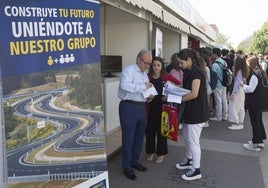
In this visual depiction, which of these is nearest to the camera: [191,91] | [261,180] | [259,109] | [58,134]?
[58,134]

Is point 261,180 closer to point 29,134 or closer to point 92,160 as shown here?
point 92,160

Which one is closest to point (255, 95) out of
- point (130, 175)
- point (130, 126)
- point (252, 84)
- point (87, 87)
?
point (252, 84)

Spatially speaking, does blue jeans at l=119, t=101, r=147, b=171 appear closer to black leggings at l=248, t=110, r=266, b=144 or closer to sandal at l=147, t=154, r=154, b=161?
sandal at l=147, t=154, r=154, b=161

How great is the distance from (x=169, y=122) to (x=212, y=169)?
1.11 metres

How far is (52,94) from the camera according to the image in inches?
96.7

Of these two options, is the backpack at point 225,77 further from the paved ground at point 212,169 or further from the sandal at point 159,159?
the sandal at point 159,159

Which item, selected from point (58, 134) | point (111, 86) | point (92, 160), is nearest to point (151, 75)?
point (111, 86)

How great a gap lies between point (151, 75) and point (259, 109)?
2.16 m

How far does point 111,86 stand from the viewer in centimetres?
603

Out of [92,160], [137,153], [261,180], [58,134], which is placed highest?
[58,134]

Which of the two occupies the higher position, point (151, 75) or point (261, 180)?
point (151, 75)

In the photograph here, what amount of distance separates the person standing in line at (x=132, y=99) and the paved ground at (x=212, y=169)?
12.2 inches

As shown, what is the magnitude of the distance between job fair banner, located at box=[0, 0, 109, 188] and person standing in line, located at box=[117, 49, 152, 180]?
1.05 m

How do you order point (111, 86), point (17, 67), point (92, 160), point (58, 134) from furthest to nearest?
point (111, 86), point (92, 160), point (58, 134), point (17, 67)
